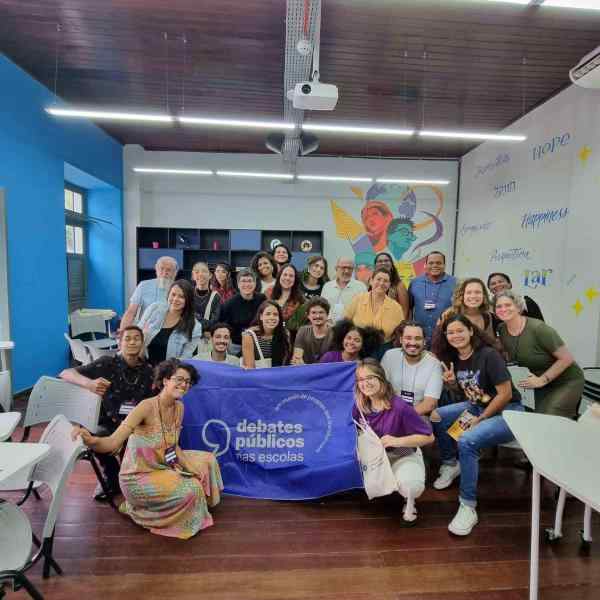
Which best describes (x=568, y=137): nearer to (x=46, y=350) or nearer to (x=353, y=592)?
(x=353, y=592)

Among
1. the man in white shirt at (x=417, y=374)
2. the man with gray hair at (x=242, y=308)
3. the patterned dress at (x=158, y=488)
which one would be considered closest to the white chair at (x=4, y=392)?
the patterned dress at (x=158, y=488)

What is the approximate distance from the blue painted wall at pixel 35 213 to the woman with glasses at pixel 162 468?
327 centimetres

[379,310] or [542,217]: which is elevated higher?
[542,217]

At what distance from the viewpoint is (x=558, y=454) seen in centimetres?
150

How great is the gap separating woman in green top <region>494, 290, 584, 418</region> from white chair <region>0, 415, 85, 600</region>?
2.75m

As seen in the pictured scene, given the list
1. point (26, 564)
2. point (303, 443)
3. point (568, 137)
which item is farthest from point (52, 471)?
point (568, 137)

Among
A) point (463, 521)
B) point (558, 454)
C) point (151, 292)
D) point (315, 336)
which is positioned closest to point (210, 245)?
point (151, 292)

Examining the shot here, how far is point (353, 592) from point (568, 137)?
543cm

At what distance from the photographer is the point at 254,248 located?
770cm

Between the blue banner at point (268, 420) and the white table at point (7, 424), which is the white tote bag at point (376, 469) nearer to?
the blue banner at point (268, 420)

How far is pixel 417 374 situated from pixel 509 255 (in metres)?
4.24

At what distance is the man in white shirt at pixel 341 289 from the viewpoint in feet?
12.3

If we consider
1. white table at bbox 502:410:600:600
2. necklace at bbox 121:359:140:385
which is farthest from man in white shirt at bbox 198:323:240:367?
white table at bbox 502:410:600:600

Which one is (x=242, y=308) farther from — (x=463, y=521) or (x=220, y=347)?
(x=463, y=521)
